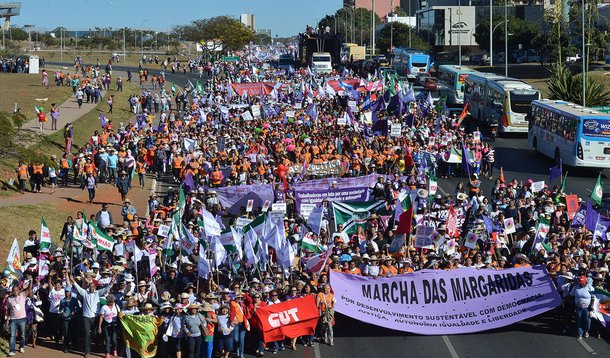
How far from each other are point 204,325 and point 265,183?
12.2 metres

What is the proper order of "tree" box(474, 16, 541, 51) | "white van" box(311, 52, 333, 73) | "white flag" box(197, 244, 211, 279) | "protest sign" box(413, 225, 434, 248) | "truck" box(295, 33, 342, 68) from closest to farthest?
"white flag" box(197, 244, 211, 279)
"protest sign" box(413, 225, 434, 248)
"white van" box(311, 52, 333, 73)
"truck" box(295, 33, 342, 68)
"tree" box(474, 16, 541, 51)

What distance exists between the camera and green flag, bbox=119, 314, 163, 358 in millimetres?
16578

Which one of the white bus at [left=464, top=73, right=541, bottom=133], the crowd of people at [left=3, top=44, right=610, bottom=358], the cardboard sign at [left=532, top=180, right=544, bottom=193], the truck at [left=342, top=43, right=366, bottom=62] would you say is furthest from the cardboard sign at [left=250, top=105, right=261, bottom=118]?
the truck at [left=342, top=43, right=366, bottom=62]

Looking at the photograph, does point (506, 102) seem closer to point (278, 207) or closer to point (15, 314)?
point (278, 207)

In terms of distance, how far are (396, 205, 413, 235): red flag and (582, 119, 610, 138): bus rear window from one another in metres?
16.5

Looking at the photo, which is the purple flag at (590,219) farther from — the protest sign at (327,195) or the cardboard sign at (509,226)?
the protest sign at (327,195)

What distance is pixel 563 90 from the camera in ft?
172

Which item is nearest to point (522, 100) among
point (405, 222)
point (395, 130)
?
point (395, 130)

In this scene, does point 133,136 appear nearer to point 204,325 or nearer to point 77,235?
point 77,235

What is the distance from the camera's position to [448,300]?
17.8 metres

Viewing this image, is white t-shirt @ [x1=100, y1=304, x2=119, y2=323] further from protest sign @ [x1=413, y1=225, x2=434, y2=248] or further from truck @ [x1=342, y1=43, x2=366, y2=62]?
truck @ [x1=342, y1=43, x2=366, y2=62]

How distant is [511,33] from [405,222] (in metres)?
94.2

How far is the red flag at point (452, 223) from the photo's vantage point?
2155 centimetres

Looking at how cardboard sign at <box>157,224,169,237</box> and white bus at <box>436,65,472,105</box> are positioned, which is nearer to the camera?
cardboard sign at <box>157,224,169,237</box>
